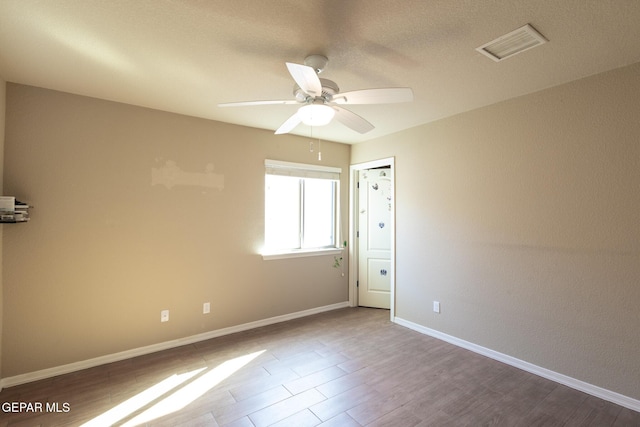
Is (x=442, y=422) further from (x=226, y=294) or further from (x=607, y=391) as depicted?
(x=226, y=294)

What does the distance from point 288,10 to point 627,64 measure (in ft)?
8.10

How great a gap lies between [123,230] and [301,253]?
209cm

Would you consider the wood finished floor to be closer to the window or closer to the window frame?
the window frame

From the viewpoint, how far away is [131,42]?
190cm

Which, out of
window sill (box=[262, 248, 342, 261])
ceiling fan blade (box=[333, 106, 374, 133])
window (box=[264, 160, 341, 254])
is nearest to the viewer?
ceiling fan blade (box=[333, 106, 374, 133])

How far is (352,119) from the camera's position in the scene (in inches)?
87.9

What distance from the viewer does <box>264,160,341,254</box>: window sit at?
400 centimetres

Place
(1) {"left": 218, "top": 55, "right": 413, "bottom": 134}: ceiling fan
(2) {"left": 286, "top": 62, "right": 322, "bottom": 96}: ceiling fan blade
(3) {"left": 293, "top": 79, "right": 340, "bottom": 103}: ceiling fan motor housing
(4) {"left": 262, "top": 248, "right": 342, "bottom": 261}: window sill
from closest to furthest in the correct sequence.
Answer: (2) {"left": 286, "top": 62, "right": 322, "bottom": 96}: ceiling fan blade
(1) {"left": 218, "top": 55, "right": 413, "bottom": 134}: ceiling fan
(3) {"left": 293, "top": 79, "right": 340, "bottom": 103}: ceiling fan motor housing
(4) {"left": 262, "top": 248, "right": 342, "bottom": 261}: window sill

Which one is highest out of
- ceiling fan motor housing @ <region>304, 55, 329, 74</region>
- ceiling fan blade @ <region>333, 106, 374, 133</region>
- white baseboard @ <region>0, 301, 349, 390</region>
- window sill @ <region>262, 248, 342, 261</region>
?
ceiling fan motor housing @ <region>304, 55, 329, 74</region>

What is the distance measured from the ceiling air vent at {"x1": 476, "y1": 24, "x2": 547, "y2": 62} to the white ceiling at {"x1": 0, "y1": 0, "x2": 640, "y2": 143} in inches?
1.6

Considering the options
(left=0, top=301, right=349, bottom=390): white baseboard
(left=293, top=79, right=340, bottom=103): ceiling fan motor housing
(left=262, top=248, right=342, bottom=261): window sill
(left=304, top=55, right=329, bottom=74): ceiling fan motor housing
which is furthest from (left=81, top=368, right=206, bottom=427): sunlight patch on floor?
(left=304, top=55, right=329, bottom=74): ceiling fan motor housing

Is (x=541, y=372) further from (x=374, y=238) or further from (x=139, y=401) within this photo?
(x=139, y=401)

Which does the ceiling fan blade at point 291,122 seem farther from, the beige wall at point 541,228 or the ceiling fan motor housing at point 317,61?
the beige wall at point 541,228

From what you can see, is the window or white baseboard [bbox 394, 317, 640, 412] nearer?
white baseboard [bbox 394, 317, 640, 412]
